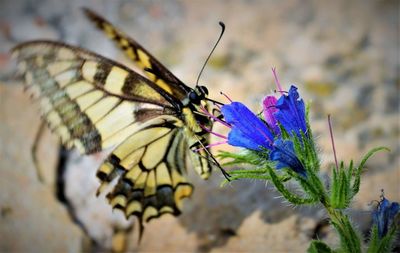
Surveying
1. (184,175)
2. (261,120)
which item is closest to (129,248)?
(184,175)

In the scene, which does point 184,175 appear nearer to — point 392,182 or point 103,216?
point 103,216

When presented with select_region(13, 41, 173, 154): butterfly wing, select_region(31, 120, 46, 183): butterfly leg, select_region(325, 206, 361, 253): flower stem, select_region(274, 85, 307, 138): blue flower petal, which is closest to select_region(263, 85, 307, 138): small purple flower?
select_region(274, 85, 307, 138): blue flower petal

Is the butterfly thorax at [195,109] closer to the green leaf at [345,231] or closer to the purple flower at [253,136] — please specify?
the purple flower at [253,136]

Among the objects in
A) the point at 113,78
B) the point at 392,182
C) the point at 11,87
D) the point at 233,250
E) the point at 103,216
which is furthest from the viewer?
the point at 11,87

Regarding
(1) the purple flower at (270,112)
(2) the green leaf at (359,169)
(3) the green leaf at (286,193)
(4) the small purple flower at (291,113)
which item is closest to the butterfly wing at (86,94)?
(1) the purple flower at (270,112)

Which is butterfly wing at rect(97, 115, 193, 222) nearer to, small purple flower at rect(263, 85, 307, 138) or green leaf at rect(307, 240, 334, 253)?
small purple flower at rect(263, 85, 307, 138)
